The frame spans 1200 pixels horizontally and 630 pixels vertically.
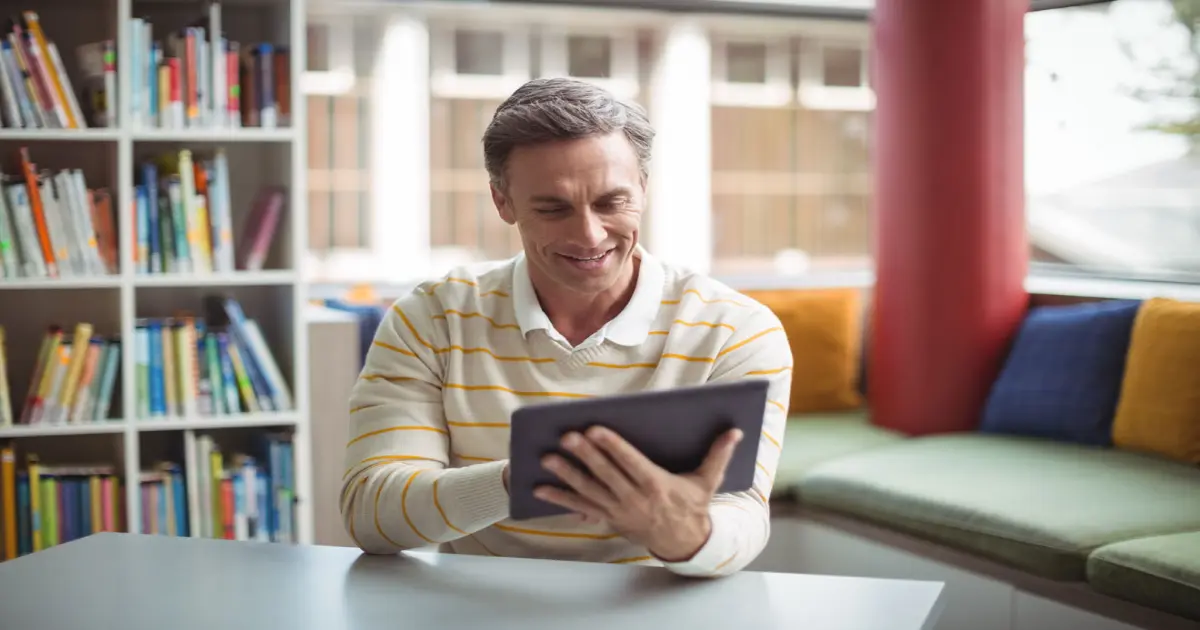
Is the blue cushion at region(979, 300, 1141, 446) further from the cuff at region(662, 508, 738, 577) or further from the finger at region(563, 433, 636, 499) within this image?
the finger at region(563, 433, 636, 499)

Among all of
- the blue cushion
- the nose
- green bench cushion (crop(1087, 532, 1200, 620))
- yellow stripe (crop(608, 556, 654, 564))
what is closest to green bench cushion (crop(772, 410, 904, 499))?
the blue cushion

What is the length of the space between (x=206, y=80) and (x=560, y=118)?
194cm

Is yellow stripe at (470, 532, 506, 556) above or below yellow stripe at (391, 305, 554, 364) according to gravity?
below

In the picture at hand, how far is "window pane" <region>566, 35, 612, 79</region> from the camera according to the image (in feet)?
16.2

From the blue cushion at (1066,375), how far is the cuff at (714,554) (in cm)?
228

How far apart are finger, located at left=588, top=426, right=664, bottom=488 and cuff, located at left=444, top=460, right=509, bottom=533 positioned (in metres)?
0.22

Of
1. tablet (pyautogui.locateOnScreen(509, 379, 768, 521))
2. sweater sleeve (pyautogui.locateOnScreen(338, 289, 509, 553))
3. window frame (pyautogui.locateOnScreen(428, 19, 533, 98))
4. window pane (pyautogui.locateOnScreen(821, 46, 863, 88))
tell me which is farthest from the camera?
window pane (pyautogui.locateOnScreen(821, 46, 863, 88))

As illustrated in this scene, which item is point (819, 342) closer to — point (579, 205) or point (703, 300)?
point (703, 300)

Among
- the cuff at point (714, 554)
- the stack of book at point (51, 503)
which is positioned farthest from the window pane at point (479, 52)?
the cuff at point (714, 554)

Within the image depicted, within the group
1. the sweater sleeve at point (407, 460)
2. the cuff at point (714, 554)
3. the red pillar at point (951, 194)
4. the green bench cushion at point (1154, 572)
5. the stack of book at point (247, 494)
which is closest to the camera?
the cuff at point (714, 554)

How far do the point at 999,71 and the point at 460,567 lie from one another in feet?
9.12

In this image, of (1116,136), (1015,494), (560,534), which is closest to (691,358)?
(560,534)

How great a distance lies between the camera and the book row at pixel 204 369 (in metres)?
3.29

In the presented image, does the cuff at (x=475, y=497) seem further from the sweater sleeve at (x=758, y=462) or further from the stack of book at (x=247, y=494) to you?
the stack of book at (x=247, y=494)
